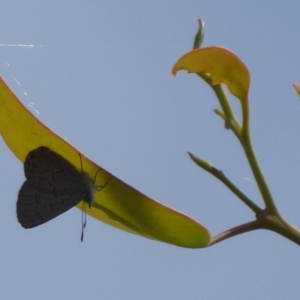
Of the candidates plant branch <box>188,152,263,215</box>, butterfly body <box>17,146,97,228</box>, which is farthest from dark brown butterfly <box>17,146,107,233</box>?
plant branch <box>188,152,263,215</box>

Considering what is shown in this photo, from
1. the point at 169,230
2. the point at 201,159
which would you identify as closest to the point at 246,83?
the point at 201,159

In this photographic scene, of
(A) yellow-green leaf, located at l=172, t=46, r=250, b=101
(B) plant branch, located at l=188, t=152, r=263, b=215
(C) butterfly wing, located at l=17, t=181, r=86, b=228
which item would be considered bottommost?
(C) butterfly wing, located at l=17, t=181, r=86, b=228

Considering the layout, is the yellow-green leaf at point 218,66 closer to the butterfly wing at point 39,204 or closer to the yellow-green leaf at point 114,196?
the yellow-green leaf at point 114,196

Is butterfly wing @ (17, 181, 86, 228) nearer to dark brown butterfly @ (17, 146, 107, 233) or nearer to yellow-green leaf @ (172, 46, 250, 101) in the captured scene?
dark brown butterfly @ (17, 146, 107, 233)

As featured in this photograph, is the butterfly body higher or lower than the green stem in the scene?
lower

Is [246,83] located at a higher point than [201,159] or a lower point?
higher

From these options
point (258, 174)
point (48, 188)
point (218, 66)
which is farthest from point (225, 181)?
point (48, 188)

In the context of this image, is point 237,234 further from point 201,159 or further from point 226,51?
point 226,51
